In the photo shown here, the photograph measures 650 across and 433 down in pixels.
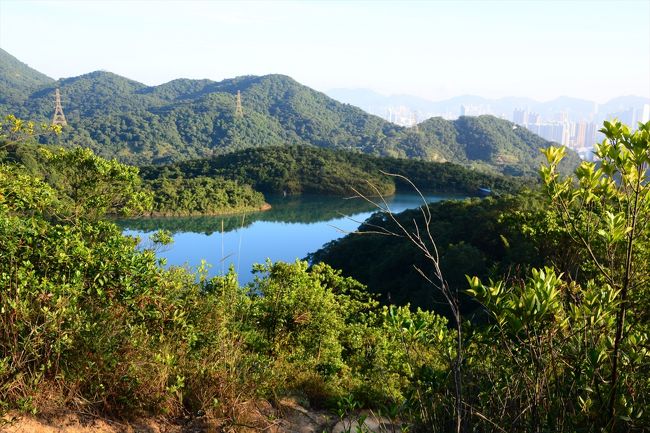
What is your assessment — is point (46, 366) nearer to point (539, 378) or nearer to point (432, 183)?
point (539, 378)

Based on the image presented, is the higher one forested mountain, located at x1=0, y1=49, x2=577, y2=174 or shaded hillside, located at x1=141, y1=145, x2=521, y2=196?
forested mountain, located at x1=0, y1=49, x2=577, y2=174

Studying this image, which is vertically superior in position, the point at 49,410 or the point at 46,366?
the point at 46,366

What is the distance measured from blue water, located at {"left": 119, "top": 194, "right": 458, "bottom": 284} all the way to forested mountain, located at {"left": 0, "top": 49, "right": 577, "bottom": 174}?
1217 inches

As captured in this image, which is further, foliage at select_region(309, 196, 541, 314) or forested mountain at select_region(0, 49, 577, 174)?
forested mountain at select_region(0, 49, 577, 174)

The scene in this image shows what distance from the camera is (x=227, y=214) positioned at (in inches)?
1427

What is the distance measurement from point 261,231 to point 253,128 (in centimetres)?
5638

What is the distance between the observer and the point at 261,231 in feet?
105

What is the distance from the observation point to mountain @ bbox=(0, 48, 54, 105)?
10194cm

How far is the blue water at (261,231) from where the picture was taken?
25234mm

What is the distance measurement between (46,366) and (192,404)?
2.07ft

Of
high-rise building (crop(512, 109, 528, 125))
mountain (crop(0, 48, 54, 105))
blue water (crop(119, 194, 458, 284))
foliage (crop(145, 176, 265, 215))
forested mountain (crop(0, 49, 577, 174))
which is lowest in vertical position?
blue water (crop(119, 194, 458, 284))

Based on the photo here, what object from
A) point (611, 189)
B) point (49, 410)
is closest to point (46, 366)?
point (49, 410)

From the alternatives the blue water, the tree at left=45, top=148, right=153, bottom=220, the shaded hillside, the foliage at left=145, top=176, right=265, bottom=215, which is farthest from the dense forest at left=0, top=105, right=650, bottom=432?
the shaded hillside

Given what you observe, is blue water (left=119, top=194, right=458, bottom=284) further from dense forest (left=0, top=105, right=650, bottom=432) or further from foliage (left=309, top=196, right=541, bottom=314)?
dense forest (left=0, top=105, right=650, bottom=432)
